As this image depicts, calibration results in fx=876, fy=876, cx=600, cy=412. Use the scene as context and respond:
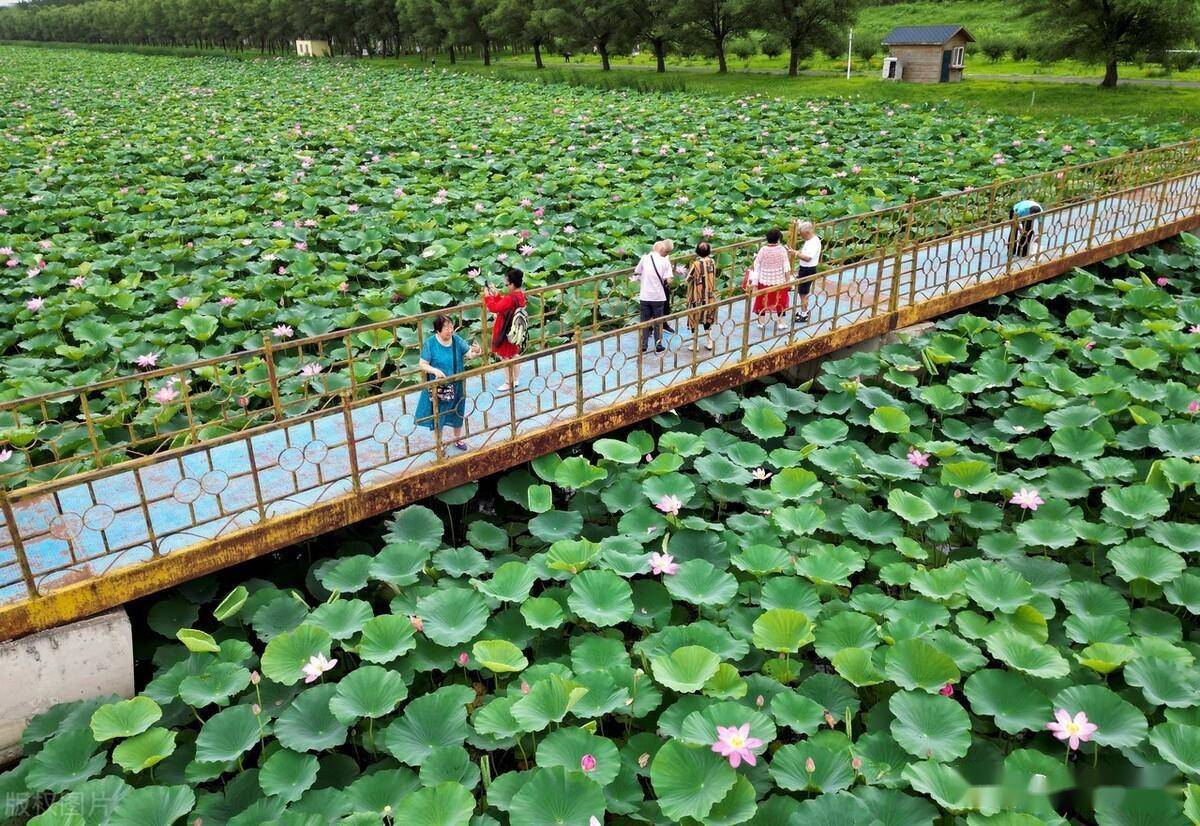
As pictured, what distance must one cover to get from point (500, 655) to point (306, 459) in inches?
63.8

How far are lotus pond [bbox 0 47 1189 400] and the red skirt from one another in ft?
7.47

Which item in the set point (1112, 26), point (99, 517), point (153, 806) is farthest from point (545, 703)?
point (1112, 26)

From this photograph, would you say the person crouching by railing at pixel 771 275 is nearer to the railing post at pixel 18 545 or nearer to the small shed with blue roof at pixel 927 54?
the railing post at pixel 18 545

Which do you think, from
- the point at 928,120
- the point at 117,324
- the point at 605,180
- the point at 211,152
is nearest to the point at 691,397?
the point at 117,324

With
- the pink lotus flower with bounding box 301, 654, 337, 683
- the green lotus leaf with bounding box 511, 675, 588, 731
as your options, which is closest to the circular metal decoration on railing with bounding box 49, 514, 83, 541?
the pink lotus flower with bounding box 301, 654, 337, 683

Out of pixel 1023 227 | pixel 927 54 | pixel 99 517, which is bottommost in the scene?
pixel 99 517

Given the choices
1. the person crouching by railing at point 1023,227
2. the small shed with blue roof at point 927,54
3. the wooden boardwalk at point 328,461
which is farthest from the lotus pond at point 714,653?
the small shed with blue roof at point 927,54

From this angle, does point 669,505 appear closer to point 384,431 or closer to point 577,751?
point 577,751

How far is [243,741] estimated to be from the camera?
123 inches

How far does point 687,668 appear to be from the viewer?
322 cm

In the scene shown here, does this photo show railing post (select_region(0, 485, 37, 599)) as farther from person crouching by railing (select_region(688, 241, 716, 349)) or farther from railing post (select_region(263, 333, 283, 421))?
person crouching by railing (select_region(688, 241, 716, 349))

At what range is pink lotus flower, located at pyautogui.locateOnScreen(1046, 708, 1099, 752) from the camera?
2936mm

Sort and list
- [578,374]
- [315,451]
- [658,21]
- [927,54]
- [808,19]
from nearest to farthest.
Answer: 1. [315,451]
2. [578,374]
3. [927,54]
4. [808,19]
5. [658,21]

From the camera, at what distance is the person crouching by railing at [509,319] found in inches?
201
